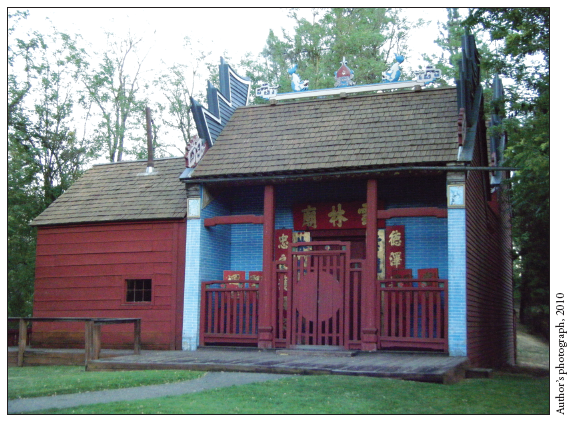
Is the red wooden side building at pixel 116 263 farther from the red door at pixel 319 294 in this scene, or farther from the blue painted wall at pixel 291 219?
the red door at pixel 319 294

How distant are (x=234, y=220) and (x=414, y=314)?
4.41m

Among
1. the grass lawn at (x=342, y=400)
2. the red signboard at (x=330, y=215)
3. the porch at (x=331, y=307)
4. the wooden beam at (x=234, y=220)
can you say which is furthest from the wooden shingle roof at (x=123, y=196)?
the grass lawn at (x=342, y=400)

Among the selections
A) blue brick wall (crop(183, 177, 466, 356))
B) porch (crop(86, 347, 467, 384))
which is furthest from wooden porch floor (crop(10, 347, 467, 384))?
blue brick wall (crop(183, 177, 466, 356))

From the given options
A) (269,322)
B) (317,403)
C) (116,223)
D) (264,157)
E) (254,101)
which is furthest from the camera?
(254,101)

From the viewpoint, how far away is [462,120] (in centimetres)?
1340

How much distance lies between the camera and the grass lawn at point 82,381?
29.5 feet

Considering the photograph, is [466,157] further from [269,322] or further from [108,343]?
[108,343]

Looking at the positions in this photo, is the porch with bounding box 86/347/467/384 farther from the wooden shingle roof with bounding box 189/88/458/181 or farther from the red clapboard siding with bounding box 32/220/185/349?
the wooden shingle roof with bounding box 189/88/458/181

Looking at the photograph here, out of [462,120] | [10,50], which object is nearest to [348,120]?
[462,120]

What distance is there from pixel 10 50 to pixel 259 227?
45.0 feet

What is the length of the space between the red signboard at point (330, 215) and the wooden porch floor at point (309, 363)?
11.7 ft

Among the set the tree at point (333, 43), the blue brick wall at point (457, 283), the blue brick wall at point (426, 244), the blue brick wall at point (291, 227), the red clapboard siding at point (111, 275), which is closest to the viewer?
the blue brick wall at point (457, 283)

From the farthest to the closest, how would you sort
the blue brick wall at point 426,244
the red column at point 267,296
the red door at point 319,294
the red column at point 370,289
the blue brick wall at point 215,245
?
the blue brick wall at point 215,245, the blue brick wall at point 426,244, the red column at point 267,296, the red door at point 319,294, the red column at point 370,289

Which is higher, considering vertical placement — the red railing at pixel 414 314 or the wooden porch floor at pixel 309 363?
the red railing at pixel 414 314
